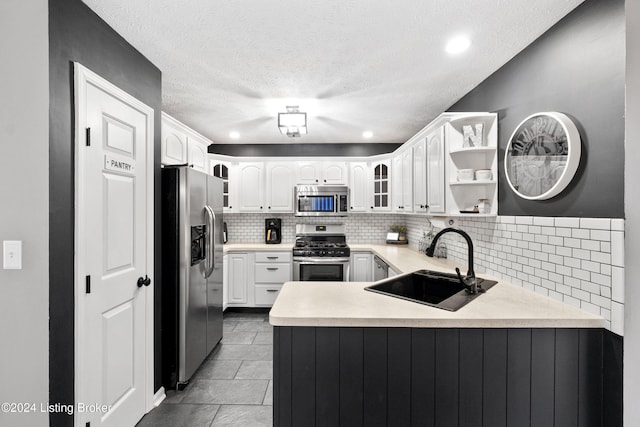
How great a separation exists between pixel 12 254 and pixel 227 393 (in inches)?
67.5

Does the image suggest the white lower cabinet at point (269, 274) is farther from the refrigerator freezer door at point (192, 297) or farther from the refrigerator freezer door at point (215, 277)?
the refrigerator freezer door at point (192, 297)

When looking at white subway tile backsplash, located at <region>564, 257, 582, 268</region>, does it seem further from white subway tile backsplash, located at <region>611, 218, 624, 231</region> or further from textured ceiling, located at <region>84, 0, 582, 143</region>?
textured ceiling, located at <region>84, 0, 582, 143</region>

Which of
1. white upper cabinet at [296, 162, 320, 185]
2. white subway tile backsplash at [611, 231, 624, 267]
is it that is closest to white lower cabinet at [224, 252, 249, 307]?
white upper cabinet at [296, 162, 320, 185]

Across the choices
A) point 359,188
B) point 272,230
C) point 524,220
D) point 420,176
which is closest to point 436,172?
point 420,176

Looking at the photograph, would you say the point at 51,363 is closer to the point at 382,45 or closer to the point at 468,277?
the point at 468,277

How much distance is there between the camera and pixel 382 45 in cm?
194

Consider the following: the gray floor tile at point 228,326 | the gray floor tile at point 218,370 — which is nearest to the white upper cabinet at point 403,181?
the gray floor tile at point 218,370

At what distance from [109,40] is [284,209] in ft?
9.50

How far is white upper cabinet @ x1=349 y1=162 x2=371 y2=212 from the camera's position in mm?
4426

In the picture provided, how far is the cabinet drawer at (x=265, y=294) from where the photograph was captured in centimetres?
406

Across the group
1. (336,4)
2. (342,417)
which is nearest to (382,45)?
(336,4)

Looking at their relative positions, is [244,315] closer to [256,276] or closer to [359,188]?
[256,276]

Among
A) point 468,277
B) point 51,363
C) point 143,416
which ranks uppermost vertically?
point 468,277

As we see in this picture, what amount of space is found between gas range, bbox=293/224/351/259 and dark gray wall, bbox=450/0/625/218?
8.17 feet
